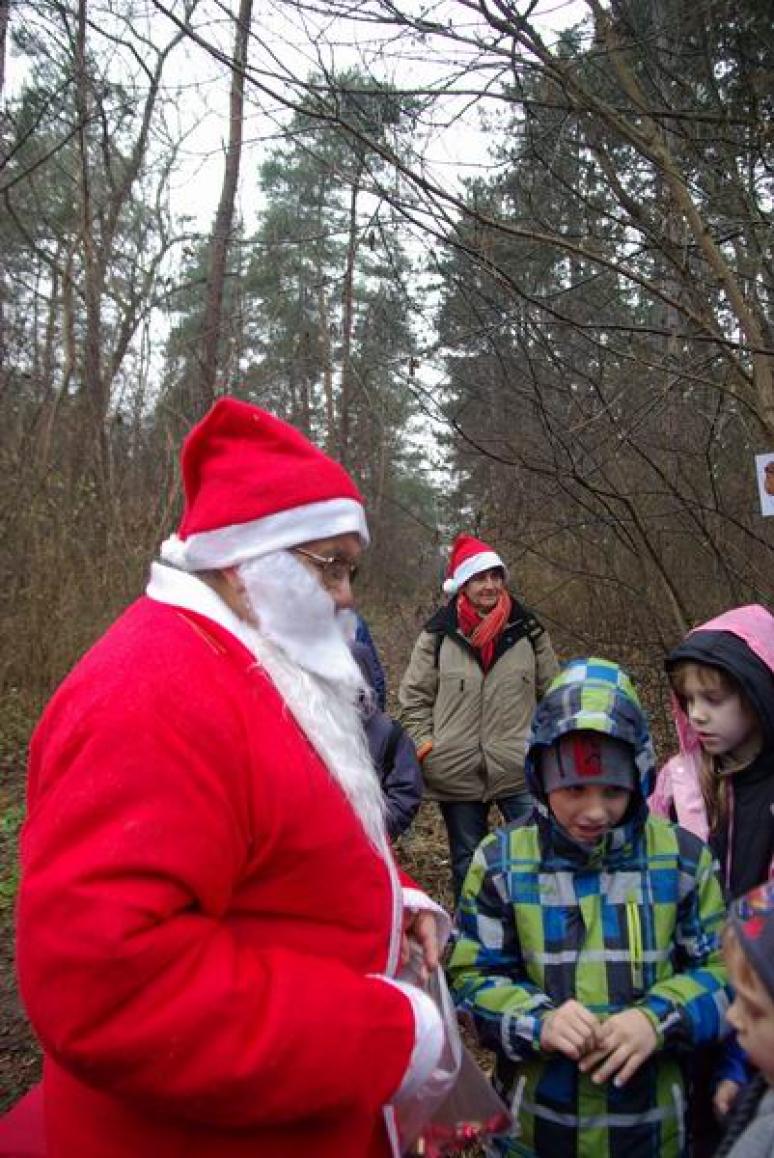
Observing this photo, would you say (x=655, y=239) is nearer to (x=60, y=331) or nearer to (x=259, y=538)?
(x=259, y=538)

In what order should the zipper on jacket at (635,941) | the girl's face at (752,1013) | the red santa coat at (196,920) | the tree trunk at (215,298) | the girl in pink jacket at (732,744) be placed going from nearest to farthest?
the red santa coat at (196,920) < the girl's face at (752,1013) < the zipper on jacket at (635,941) < the girl in pink jacket at (732,744) < the tree trunk at (215,298)

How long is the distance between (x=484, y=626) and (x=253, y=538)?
9.49 ft

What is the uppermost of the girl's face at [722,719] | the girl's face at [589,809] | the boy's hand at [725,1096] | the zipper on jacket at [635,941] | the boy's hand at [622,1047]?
the girl's face at [722,719]

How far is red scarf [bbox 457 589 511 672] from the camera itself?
4293 millimetres

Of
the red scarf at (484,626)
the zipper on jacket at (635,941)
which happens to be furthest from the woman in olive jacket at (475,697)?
the zipper on jacket at (635,941)

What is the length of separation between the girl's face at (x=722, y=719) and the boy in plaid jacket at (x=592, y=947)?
370mm

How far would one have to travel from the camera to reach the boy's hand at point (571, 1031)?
168cm

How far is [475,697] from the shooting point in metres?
4.27

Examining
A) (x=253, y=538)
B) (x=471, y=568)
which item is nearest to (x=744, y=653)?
(x=253, y=538)

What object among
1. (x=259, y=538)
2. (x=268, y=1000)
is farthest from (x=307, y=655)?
(x=268, y=1000)

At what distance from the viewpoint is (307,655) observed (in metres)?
1.53

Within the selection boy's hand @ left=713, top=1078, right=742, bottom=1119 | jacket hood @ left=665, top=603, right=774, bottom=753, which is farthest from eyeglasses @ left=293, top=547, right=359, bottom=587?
boy's hand @ left=713, top=1078, right=742, bottom=1119

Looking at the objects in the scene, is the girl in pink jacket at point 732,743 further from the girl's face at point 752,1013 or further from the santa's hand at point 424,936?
the santa's hand at point 424,936

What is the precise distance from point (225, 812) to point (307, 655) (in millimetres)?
395
